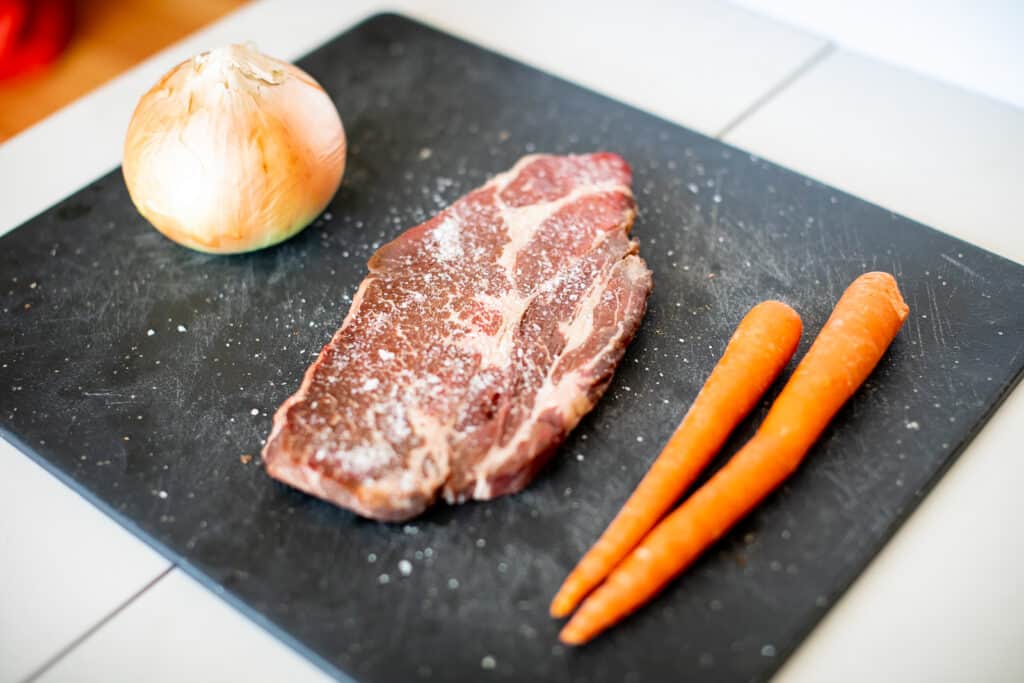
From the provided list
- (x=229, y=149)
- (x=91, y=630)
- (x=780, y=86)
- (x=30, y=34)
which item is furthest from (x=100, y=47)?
(x=91, y=630)

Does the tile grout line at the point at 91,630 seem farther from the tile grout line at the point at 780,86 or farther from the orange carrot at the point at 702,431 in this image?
the tile grout line at the point at 780,86

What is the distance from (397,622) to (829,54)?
144cm

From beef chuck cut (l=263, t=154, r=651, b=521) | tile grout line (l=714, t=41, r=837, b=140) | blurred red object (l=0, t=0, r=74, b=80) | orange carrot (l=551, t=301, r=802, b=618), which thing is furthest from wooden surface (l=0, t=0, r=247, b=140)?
orange carrot (l=551, t=301, r=802, b=618)

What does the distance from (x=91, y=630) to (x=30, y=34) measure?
6.40 ft

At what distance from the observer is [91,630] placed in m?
1.07

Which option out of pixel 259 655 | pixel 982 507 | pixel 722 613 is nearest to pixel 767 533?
pixel 722 613

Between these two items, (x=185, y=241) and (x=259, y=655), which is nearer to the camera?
(x=259, y=655)

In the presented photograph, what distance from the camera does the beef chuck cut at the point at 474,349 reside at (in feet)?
Result: 3.64

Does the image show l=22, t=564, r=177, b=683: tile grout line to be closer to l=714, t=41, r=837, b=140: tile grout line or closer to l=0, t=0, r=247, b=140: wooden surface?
l=714, t=41, r=837, b=140: tile grout line

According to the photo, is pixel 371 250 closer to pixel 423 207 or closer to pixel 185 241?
pixel 423 207

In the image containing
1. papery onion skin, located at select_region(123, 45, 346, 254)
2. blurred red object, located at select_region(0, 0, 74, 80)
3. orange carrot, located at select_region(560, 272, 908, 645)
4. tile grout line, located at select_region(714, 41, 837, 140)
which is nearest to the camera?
orange carrot, located at select_region(560, 272, 908, 645)

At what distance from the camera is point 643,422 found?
1.21 meters

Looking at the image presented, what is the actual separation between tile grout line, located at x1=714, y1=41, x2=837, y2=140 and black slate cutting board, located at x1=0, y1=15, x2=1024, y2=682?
0.42 feet

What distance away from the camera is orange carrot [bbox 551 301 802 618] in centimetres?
105
